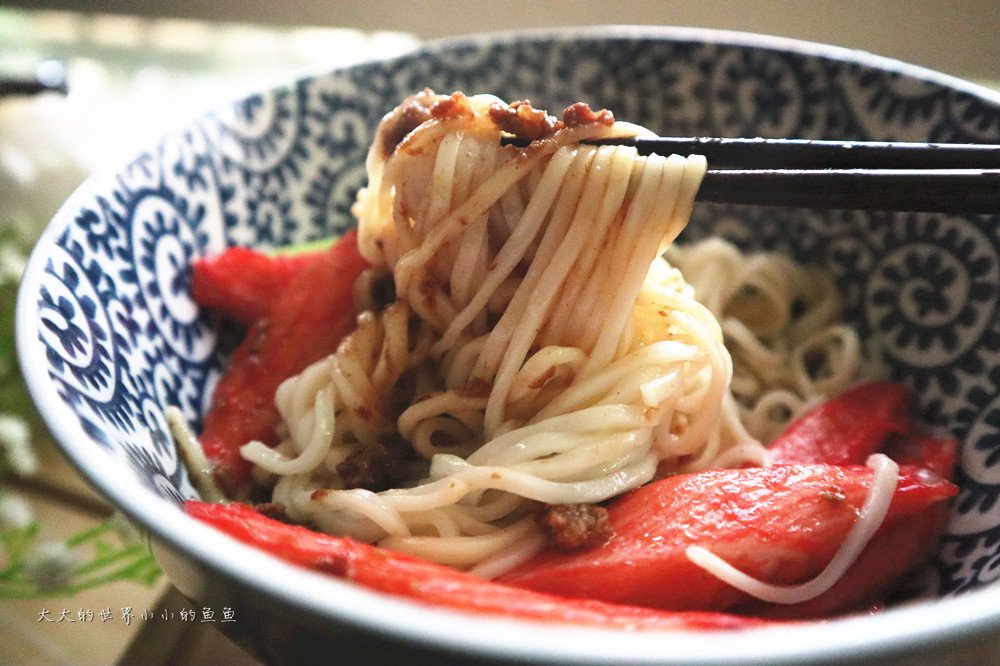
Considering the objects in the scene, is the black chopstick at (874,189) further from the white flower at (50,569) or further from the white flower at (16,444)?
the white flower at (16,444)

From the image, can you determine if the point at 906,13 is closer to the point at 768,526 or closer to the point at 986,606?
the point at 768,526

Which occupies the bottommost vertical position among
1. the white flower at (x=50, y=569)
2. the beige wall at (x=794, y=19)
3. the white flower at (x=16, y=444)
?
the white flower at (x=50, y=569)

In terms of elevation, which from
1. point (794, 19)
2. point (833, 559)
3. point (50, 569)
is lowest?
point (50, 569)

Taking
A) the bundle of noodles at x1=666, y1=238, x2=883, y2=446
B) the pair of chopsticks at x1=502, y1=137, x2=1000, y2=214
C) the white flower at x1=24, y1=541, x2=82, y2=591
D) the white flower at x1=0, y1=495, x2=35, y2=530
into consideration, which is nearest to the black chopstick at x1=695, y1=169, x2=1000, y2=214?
the pair of chopsticks at x1=502, y1=137, x2=1000, y2=214

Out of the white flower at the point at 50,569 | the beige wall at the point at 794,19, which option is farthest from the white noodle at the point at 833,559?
the beige wall at the point at 794,19

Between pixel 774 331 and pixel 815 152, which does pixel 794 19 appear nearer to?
pixel 774 331

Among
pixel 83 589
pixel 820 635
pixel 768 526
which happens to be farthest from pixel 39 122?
pixel 820 635

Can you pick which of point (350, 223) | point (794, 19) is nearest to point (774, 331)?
point (350, 223)
